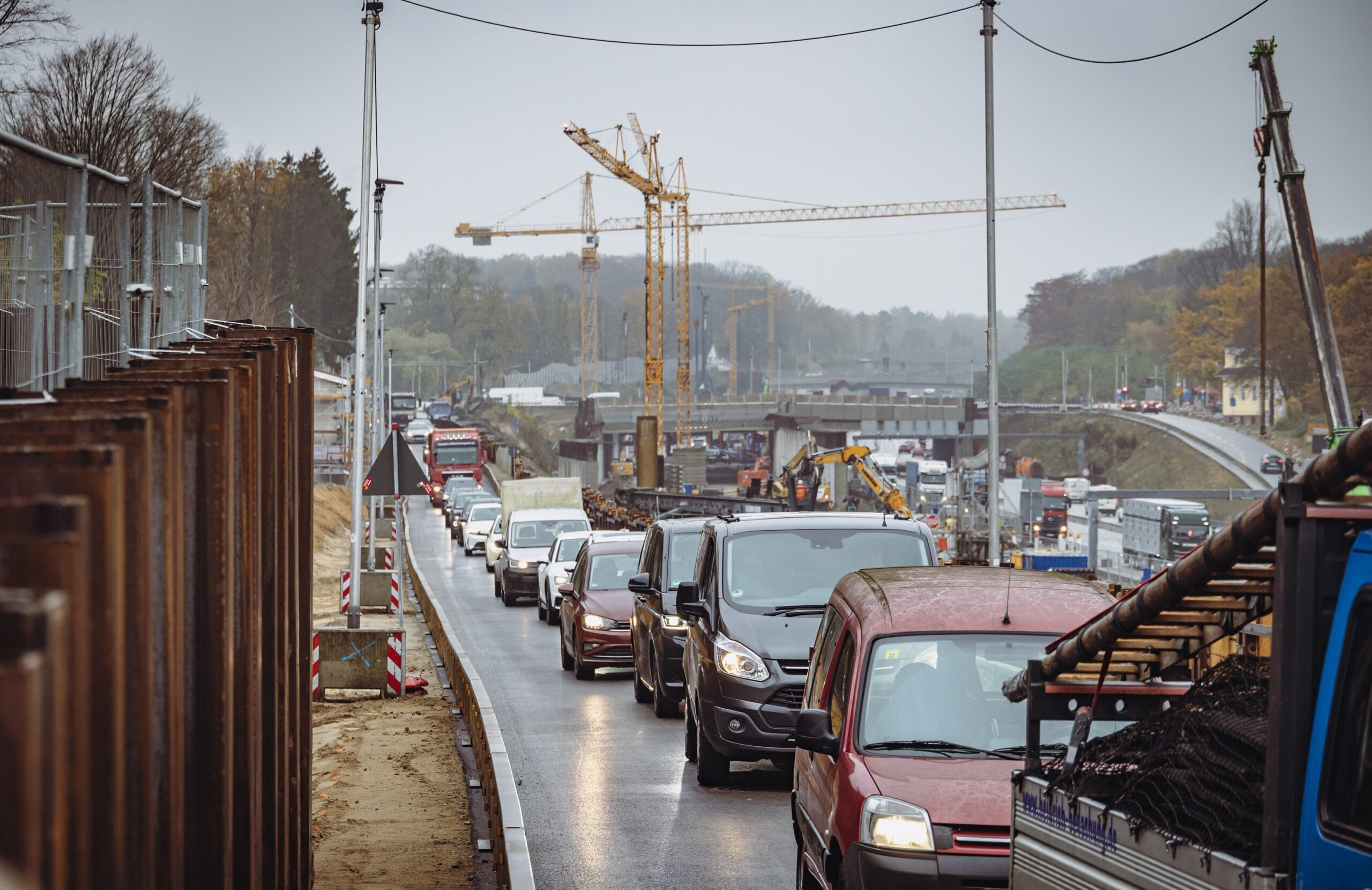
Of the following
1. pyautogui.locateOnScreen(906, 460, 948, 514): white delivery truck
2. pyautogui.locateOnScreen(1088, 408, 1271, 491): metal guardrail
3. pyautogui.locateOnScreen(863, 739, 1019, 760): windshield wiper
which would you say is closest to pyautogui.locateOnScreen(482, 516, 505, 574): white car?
pyautogui.locateOnScreen(863, 739, 1019, 760): windshield wiper

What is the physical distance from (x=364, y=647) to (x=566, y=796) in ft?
21.6

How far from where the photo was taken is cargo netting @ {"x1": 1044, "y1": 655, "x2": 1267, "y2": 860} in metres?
4.15

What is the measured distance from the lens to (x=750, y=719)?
11.6 meters

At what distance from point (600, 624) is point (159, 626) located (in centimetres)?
1553

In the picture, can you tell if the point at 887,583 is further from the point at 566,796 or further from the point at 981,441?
the point at 981,441

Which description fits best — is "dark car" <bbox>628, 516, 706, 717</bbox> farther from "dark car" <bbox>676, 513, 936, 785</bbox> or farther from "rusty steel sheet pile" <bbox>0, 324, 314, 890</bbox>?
"rusty steel sheet pile" <bbox>0, 324, 314, 890</bbox>

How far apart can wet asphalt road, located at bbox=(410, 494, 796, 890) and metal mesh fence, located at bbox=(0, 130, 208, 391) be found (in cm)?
419

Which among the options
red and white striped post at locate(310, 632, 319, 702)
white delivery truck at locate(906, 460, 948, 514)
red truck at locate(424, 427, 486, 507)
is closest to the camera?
red and white striped post at locate(310, 632, 319, 702)

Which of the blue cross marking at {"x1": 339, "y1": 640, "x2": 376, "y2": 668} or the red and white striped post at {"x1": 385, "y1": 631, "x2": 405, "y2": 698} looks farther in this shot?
the blue cross marking at {"x1": 339, "y1": 640, "x2": 376, "y2": 668}

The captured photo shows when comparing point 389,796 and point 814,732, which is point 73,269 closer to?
point 814,732

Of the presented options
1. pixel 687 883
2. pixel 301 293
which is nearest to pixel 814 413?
pixel 301 293

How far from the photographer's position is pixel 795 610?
12258 mm

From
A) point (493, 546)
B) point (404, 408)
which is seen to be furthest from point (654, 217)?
point (493, 546)

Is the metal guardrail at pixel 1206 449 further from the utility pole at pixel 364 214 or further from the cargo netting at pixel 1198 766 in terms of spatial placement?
the cargo netting at pixel 1198 766
